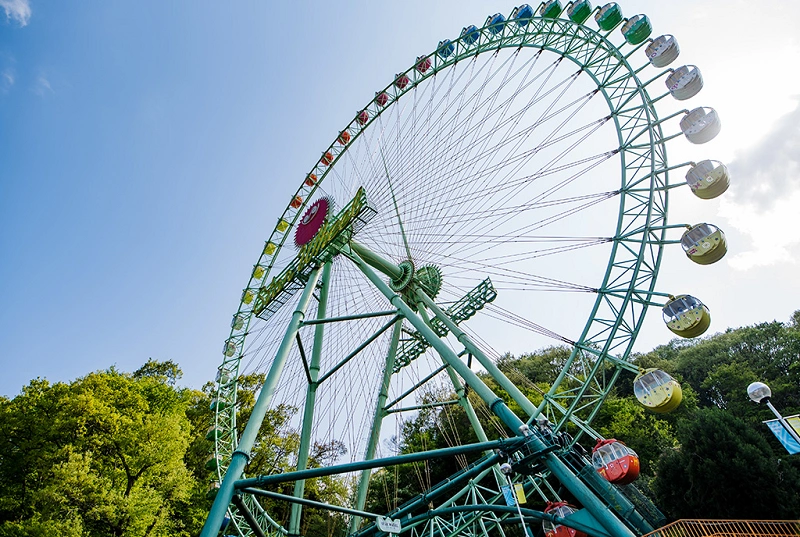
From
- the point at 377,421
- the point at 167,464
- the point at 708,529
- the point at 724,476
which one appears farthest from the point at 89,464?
the point at 724,476

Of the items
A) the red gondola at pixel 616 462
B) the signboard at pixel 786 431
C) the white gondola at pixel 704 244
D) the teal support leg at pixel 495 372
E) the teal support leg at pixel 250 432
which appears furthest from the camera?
the teal support leg at pixel 495 372

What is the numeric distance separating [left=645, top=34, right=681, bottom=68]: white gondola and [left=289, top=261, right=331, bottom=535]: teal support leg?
12.4 metres

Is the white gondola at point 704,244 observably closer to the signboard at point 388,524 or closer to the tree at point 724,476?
the signboard at point 388,524

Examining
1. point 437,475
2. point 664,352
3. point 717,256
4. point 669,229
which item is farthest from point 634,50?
point 664,352

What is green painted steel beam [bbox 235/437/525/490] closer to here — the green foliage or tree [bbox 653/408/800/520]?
the green foliage

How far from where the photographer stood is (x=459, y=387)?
632 inches

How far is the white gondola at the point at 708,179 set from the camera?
36.8 ft

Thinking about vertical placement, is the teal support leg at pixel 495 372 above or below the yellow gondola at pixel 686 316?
above

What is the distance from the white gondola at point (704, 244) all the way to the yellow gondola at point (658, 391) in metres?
3.25

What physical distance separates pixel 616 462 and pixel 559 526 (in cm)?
326

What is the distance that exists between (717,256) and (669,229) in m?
1.22

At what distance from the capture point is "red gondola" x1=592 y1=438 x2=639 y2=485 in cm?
859

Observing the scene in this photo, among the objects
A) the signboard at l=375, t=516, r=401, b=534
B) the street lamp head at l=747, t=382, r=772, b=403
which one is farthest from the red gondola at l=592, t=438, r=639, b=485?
the signboard at l=375, t=516, r=401, b=534

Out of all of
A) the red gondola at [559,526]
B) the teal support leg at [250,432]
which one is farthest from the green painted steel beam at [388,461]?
the red gondola at [559,526]
